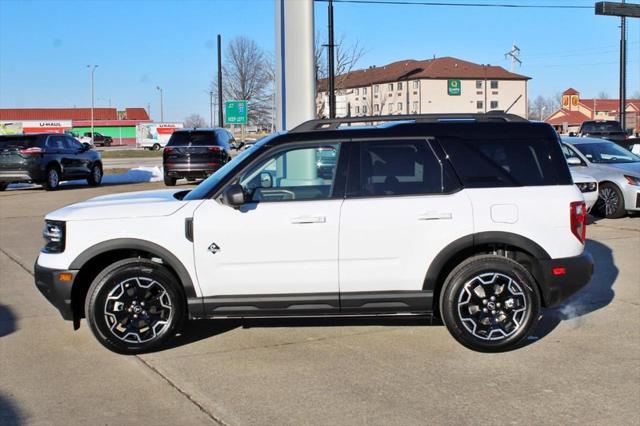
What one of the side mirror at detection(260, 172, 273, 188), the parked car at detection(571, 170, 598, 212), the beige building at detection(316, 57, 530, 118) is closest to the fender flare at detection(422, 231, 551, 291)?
the side mirror at detection(260, 172, 273, 188)

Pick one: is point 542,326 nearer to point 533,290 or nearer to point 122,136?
point 533,290

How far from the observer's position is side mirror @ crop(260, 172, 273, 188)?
5.22 meters

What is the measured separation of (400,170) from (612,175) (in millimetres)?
8493

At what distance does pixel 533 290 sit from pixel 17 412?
12.2 feet

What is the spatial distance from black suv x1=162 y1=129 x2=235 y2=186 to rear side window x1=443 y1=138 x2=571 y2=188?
14.7 metres

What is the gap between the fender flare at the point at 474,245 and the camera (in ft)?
16.7

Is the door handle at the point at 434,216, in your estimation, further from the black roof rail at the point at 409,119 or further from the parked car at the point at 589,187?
the parked car at the point at 589,187

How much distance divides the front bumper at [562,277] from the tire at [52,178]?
16956mm

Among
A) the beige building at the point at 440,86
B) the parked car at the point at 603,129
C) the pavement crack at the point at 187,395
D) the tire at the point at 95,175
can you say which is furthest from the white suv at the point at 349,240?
the beige building at the point at 440,86

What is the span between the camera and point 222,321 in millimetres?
6121

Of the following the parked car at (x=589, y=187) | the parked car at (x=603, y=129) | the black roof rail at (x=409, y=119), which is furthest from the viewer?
the parked car at (x=603, y=129)

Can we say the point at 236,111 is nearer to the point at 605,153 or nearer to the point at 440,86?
the point at 605,153

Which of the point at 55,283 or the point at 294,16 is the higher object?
the point at 294,16

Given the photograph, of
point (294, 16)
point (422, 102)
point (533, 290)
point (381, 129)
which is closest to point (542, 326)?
point (533, 290)
